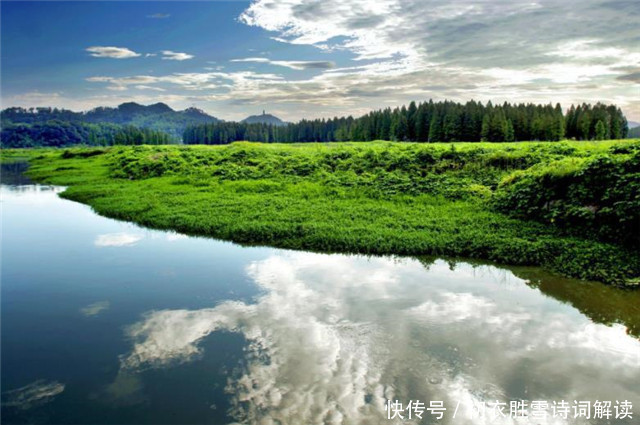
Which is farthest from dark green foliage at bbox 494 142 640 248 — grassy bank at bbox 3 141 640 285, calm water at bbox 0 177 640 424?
calm water at bbox 0 177 640 424

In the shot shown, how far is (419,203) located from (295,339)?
1333 centimetres

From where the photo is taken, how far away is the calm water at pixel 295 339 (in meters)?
6.59

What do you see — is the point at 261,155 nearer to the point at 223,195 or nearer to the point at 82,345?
the point at 223,195

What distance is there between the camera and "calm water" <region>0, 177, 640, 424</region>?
6586 mm

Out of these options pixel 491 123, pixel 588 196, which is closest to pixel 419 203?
pixel 588 196

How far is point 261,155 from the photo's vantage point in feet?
115

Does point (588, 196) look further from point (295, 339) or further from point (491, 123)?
point (491, 123)

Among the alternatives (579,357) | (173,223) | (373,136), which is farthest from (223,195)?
(373,136)

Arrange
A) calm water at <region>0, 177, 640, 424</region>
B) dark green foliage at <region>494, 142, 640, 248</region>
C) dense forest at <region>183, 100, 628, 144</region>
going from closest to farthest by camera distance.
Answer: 1. calm water at <region>0, 177, 640, 424</region>
2. dark green foliage at <region>494, 142, 640, 248</region>
3. dense forest at <region>183, 100, 628, 144</region>

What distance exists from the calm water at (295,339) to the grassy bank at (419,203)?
1.56 m

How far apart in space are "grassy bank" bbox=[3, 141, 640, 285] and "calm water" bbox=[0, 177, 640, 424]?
1.56 meters

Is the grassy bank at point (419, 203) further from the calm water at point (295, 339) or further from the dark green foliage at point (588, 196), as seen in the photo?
the calm water at point (295, 339)

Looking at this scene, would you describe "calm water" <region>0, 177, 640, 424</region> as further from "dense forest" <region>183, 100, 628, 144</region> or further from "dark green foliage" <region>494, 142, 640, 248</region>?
"dense forest" <region>183, 100, 628, 144</region>

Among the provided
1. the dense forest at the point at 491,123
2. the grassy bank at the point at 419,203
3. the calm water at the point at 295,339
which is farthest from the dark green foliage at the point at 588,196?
the dense forest at the point at 491,123
